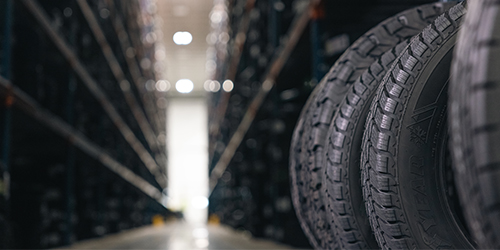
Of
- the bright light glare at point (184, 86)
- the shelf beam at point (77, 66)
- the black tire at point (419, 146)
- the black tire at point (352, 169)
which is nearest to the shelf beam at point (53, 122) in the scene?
the shelf beam at point (77, 66)

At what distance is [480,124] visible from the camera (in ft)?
2.05

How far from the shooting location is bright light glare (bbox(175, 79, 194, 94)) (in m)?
20.7

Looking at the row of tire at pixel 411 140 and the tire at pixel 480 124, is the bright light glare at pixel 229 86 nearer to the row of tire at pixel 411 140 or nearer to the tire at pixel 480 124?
the row of tire at pixel 411 140

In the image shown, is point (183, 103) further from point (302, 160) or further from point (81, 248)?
point (302, 160)

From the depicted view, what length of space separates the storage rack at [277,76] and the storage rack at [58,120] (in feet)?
5.56

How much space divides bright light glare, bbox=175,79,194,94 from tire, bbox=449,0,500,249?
20219mm

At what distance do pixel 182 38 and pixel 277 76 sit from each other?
40.4ft

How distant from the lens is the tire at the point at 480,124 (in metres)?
0.61

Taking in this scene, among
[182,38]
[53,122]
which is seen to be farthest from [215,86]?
[53,122]

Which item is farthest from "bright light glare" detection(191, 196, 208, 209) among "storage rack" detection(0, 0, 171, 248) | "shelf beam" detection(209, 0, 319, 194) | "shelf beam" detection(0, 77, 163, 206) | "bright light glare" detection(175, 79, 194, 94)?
"shelf beam" detection(209, 0, 319, 194)

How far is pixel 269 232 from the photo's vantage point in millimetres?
5020

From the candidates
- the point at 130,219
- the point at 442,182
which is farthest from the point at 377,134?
the point at 130,219

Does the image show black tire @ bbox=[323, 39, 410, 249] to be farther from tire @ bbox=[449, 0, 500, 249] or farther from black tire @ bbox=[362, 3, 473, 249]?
tire @ bbox=[449, 0, 500, 249]

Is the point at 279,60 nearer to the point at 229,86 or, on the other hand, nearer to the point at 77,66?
the point at 77,66
